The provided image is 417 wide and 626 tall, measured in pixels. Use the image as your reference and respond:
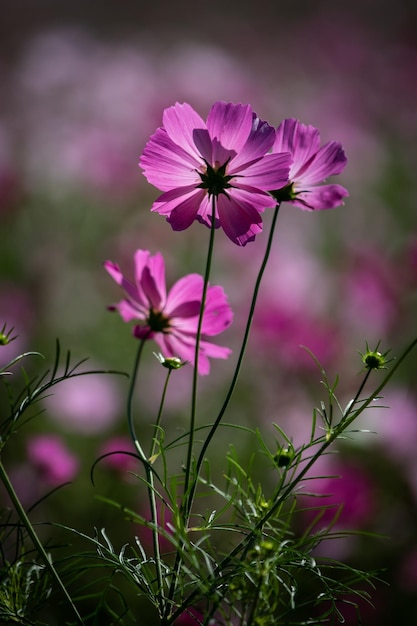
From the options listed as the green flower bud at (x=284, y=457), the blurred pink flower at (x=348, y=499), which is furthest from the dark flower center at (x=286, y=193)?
the blurred pink flower at (x=348, y=499)

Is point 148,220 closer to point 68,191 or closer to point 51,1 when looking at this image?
point 68,191

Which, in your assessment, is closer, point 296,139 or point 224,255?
point 296,139

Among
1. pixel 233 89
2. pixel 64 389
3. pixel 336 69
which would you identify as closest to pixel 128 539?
pixel 64 389

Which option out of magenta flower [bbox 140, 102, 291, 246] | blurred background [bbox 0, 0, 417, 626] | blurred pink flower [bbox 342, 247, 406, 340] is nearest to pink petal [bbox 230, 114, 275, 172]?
magenta flower [bbox 140, 102, 291, 246]

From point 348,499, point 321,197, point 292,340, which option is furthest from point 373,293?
point 321,197

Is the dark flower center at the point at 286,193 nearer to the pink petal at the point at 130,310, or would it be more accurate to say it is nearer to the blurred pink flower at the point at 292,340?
the pink petal at the point at 130,310

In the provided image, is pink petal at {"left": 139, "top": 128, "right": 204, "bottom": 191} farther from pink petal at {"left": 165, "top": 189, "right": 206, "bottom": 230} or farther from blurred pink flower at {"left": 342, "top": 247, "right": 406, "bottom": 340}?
blurred pink flower at {"left": 342, "top": 247, "right": 406, "bottom": 340}

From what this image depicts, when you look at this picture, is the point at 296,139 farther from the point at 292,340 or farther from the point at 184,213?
the point at 292,340
